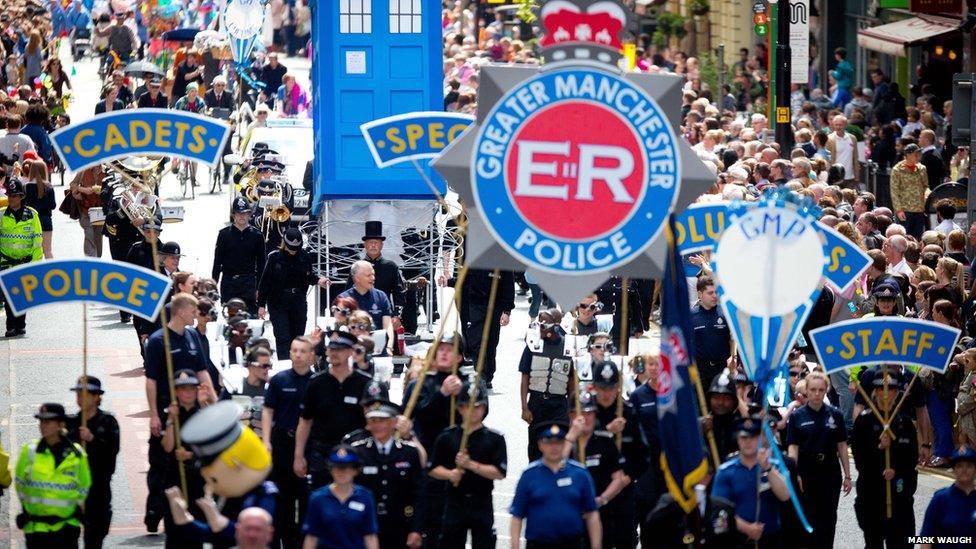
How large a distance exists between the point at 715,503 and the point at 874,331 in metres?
2.69

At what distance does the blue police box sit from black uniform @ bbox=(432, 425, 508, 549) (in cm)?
732

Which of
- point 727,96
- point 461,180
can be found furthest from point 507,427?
point 727,96

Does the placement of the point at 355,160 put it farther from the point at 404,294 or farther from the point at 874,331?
the point at 874,331

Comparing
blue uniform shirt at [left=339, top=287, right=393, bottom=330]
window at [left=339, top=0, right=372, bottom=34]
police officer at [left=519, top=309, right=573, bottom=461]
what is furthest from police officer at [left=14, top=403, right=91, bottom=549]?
window at [left=339, top=0, right=372, bottom=34]

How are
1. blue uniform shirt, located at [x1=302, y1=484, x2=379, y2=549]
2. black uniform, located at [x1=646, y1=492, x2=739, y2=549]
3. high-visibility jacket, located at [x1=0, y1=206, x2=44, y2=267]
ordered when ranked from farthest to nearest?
high-visibility jacket, located at [x1=0, y1=206, x2=44, y2=267], black uniform, located at [x1=646, y1=492, x2=739, y2=549], blue uniform shirt, located at [x1=302, y1=484, x2=379, y2=549]

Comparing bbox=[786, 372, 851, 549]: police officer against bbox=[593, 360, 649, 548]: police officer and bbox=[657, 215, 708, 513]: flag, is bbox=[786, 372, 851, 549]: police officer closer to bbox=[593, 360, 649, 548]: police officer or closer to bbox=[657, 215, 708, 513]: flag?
bbox=[593, 360, 649, 548]: police officer

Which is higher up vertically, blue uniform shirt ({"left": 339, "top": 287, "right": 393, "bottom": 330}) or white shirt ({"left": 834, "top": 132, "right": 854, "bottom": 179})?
white shirt ({"left": 834, "top": 132, "right": 854, "bottom": 179})

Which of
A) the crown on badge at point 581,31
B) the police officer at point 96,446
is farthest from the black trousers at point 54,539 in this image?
the crown on badge at point 581,31

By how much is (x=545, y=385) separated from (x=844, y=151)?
1343 cm

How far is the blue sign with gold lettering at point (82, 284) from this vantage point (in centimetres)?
1477

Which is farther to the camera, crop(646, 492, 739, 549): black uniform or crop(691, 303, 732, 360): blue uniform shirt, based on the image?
crop(691, 303, 732, 360): blue uniform shirt

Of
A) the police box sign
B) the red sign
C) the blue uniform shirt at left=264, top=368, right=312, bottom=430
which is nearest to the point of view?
the police box sign

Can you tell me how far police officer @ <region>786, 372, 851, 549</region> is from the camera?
1528cm

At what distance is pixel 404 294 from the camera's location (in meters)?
21.4
